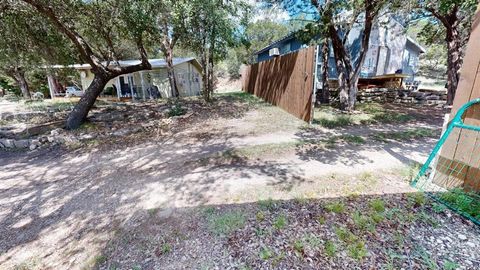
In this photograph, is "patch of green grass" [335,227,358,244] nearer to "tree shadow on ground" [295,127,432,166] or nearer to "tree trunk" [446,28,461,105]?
"tree shadow on ground" [295,127,432,166]

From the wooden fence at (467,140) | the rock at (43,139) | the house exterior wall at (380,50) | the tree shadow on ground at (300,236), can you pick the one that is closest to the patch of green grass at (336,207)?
the tree shadow on ground at (300,236)

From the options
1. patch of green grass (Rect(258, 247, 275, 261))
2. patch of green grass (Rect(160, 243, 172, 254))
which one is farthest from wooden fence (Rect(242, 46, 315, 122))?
patch of green grass (Rect(160, 243, 172, 254))

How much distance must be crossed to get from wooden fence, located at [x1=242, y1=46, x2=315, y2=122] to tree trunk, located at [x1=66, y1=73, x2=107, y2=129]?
6.14 m

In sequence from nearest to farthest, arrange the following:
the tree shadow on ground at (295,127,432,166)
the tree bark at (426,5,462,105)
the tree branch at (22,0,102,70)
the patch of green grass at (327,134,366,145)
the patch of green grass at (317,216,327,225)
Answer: the patch of green grass at (317,216,327,225) < the tree shadow on ground at (295,127,432,166) < the patch of green grass at (327,134,366,145) < the tree branch at (22,0,102,70) < the tree bark at (426,5,462,105)

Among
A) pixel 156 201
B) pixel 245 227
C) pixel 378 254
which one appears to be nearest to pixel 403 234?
pixel 378 254

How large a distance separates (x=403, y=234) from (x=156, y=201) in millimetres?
2858

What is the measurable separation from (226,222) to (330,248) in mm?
1080

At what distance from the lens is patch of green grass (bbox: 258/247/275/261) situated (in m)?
2.03

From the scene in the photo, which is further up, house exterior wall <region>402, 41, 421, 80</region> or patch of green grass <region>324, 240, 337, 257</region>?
house exterior wall <region>402, 41, 421, 80</region>

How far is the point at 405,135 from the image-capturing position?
17.6 ft

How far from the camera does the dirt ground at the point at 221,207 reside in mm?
2068

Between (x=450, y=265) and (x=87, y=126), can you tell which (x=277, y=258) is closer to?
(x=450, y=265)

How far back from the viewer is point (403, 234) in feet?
7.18

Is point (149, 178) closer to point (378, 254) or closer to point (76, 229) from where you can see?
point (76, 229)
